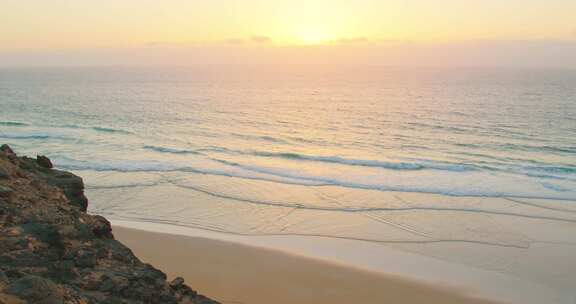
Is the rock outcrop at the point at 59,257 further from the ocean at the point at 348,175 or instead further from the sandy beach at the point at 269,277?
the ocean at the point at 348,175

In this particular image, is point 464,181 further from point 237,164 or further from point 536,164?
point 237,164

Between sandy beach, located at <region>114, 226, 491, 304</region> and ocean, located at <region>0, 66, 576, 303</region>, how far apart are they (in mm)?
1845

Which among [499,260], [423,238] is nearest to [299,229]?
[423,238]

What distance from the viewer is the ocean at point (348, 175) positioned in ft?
44.6

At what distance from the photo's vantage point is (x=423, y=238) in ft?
→ 43.6

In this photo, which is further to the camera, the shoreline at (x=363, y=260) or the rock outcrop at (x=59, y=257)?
the shoreline at (x=363, y=260)

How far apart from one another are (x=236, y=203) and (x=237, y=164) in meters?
6.94

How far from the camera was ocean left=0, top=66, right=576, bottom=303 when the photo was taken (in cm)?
1359

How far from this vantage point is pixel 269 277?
10258mm

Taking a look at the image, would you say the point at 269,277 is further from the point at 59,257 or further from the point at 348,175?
the point at 348,175

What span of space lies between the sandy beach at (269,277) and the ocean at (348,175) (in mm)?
1845

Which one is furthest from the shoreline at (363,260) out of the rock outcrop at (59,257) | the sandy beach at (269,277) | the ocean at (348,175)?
the rock outcrop at (59,257)

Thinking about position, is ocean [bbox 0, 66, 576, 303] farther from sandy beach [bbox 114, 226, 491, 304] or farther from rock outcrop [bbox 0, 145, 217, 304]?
rock outcrop [bbox 0, 145, 217, 304]

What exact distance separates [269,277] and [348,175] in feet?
37.7
